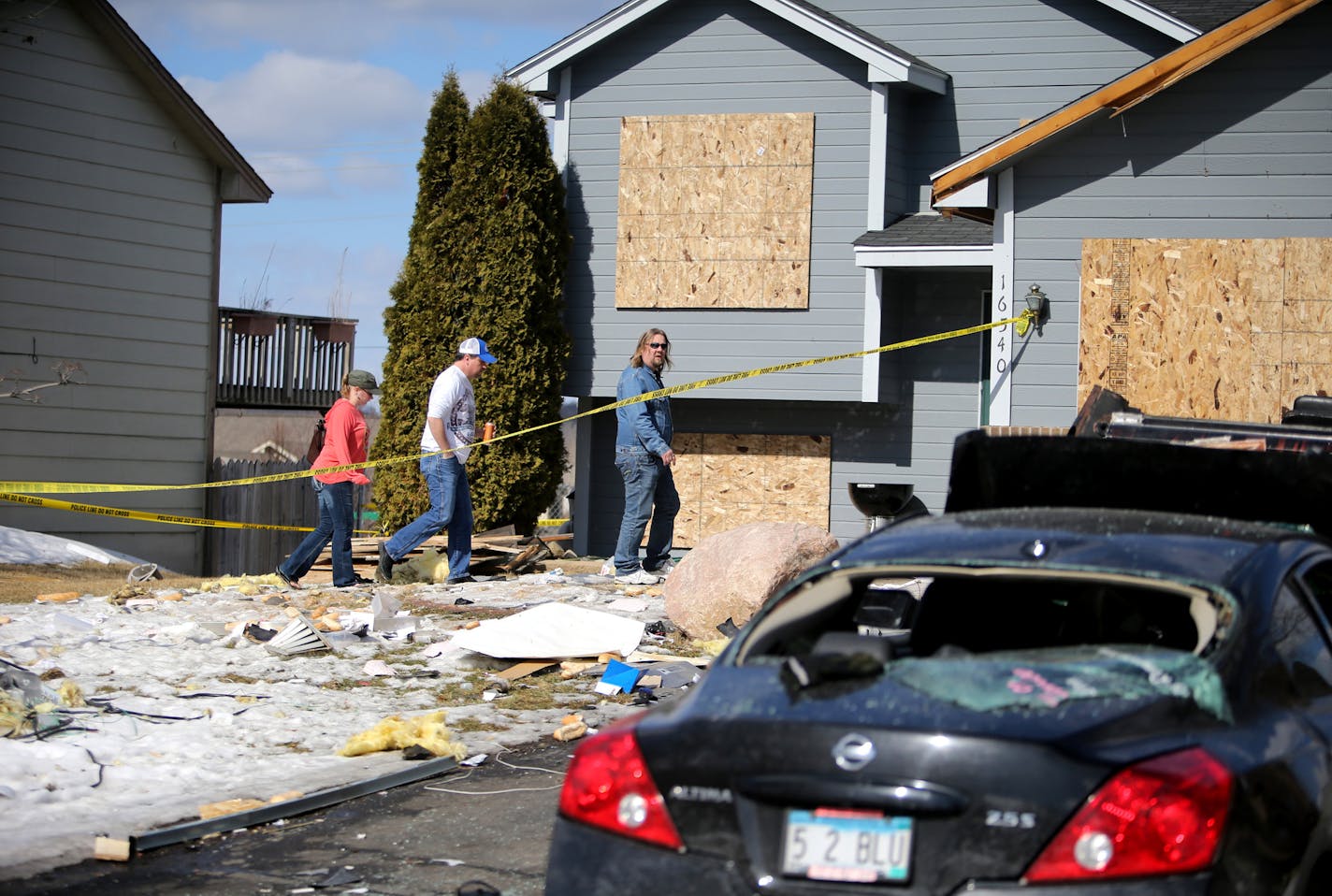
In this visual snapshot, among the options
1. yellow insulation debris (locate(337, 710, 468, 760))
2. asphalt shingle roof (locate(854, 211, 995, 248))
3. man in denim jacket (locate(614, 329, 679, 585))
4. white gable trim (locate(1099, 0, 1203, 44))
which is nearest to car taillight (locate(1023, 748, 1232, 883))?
yellow insulation debris (locate(337, 710, 468, 760))

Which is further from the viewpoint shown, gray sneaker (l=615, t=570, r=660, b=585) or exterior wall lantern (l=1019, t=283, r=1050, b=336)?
exterior wall lantern (l=1019, t=283, r=1050, b=336)

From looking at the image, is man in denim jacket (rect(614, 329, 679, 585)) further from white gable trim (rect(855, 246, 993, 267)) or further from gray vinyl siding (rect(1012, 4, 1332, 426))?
white gable trim (rect(855, 246, 993, 267))

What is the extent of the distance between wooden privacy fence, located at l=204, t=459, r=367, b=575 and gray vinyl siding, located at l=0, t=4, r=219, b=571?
1.12ft

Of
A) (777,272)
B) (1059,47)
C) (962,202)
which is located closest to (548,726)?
(962,202)

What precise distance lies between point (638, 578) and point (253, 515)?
25.2 ft

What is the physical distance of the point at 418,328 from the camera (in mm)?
17875

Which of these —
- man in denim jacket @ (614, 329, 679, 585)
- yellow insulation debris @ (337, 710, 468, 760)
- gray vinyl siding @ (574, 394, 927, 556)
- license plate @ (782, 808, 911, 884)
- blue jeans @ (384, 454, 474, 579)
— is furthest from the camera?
gray vinyl siding @ (574, 394, 927, 556)

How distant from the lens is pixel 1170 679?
3.24 metres

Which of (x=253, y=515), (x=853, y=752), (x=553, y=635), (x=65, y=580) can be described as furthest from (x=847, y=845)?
(x=253, y=515)

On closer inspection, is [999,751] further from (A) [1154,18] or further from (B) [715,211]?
(A) [1154,18]

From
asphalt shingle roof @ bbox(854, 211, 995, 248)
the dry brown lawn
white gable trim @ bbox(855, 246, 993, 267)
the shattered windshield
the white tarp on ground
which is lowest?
the dry brown lawn

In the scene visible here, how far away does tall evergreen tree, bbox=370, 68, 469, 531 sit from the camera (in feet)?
58.2

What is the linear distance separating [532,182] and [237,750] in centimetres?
1179

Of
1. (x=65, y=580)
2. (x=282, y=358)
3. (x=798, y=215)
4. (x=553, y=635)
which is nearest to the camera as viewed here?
(x=553, y=635)
